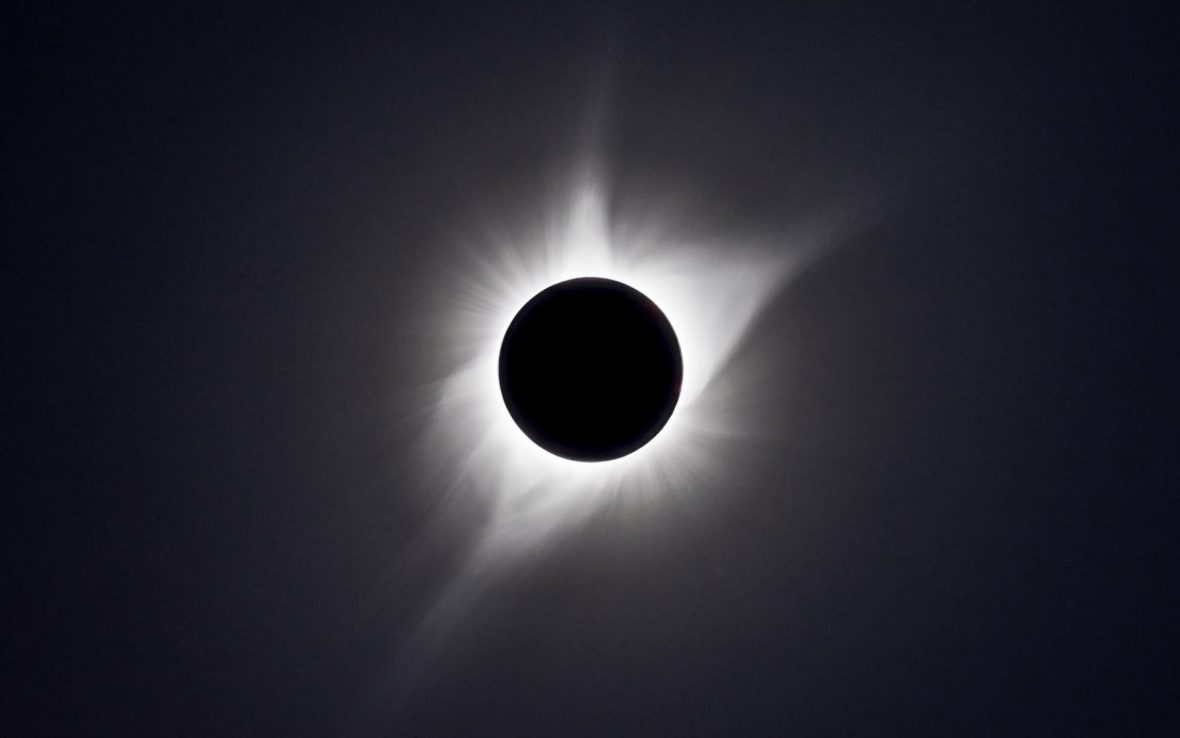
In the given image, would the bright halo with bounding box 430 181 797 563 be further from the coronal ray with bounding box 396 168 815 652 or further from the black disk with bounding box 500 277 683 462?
the black disk with bounding box 500 277 683 462

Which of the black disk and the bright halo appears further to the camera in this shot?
the bright halo

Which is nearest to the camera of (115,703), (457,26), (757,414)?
(457,26)

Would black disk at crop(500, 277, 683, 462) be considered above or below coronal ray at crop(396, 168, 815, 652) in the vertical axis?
below

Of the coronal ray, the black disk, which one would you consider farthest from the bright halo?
the black disk

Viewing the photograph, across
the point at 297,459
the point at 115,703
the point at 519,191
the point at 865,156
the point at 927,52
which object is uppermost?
the point at 927,52

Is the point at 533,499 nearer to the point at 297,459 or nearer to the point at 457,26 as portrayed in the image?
the point at 297,459

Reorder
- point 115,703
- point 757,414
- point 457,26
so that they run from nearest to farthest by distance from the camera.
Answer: point 457,26, point 757,414, point 115,703

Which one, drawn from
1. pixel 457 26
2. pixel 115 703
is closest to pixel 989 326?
pixel 457 26

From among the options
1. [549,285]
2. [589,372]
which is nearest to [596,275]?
[549,285]
